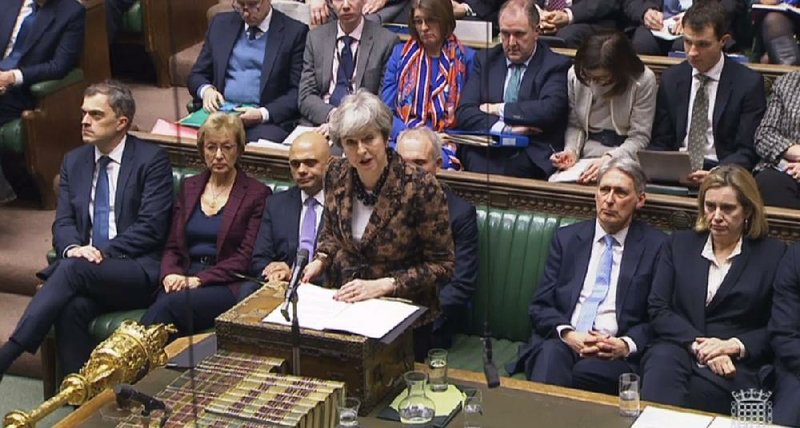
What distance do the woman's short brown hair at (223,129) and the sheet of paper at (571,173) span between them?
1.13m

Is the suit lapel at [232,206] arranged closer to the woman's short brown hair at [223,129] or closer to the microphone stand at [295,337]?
the woman's short brown hair at [223,129]

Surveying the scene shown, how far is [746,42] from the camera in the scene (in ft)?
21.6

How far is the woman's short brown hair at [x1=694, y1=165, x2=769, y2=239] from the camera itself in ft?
14.2

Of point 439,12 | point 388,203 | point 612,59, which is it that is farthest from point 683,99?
point 388,203

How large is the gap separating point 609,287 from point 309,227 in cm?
107

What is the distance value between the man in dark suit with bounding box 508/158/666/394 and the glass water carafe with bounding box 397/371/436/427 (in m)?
0.79

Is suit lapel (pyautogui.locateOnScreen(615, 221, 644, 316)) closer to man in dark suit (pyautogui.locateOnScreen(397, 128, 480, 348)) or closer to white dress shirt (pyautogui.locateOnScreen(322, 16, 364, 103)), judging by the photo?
man in dark suit (pyautogui.locateOnScreen(397, 128, 480, 348))

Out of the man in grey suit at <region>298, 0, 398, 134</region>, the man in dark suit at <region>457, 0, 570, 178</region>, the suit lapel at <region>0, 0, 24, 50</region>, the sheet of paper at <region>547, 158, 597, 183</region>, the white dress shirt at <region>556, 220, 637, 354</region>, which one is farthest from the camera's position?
the suit lapel at <region>0, 0, 24, 50</region>

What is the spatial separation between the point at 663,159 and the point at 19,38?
9.89ft

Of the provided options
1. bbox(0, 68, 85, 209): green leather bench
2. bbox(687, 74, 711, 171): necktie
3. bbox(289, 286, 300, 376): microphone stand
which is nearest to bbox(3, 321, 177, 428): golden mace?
bbox(289, 286, 300, 376): microphone stand

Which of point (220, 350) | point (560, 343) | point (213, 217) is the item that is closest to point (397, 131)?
point (213, 217)

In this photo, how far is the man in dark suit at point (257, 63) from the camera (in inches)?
234

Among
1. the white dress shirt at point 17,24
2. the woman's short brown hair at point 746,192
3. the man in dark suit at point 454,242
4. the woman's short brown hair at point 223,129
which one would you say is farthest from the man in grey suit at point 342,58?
the woman's short brown hair at point 746,192

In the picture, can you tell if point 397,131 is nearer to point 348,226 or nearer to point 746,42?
point 348,226
